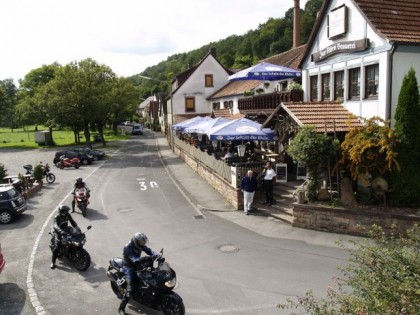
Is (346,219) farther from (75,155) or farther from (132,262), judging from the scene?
(75,155)

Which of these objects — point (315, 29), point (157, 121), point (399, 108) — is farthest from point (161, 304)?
point (157, 121)

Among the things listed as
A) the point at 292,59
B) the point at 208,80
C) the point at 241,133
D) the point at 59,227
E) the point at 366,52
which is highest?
the point at 208,80

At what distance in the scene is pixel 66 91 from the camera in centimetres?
4400

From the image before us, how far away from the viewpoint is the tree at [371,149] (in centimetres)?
1316

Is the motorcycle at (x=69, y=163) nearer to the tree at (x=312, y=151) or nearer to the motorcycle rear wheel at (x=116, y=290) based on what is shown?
the tree at (x=312, y=151)

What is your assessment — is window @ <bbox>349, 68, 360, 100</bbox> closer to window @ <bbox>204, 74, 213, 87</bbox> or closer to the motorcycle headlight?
the motorcycle headlight

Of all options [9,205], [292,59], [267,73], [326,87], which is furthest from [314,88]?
[9,205]

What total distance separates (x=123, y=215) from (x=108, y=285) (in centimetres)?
→ 723

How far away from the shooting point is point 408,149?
1341cm

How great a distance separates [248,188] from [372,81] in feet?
21.2

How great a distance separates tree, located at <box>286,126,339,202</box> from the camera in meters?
14.0

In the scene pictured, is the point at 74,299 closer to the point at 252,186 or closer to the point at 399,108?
the point at 252,186

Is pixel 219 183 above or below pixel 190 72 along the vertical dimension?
below

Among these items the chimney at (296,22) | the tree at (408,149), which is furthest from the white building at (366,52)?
the chimney at (296,22)
